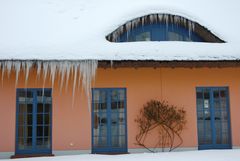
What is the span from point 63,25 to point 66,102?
8.49 ft

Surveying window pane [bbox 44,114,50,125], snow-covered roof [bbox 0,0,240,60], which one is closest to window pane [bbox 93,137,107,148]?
window pane [bbox 44,114,50,125]

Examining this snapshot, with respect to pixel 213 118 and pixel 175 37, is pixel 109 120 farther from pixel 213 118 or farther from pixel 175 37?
pixel 175 37

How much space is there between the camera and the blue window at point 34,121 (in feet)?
30.4

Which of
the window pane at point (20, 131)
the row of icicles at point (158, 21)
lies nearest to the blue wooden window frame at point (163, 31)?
the row of icicles at point (158, 21)

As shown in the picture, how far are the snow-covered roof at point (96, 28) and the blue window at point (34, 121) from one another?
1.58 meters

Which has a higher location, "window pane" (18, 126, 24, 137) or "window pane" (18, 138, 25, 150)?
"window pane" (18, 126, 24, 137)

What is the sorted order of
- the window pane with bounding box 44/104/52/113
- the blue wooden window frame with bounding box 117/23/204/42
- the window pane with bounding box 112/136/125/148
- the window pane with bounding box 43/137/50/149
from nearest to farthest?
the window pane with bounding box 43/137/50/149 → the window pane with bounding box 44/104/52/113 → the window pane with bounding box 112/136/125/148 → the blue wooden window frame with bounding box 117/23/204/42

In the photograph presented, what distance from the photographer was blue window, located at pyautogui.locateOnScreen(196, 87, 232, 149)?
387 inches

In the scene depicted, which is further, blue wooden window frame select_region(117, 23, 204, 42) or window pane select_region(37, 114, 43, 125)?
blue wooden window frame select_region(117, 23, 204, 42)

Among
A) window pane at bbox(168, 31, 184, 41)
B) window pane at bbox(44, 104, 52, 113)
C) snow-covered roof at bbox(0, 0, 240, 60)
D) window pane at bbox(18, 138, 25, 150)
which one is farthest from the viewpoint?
window pane at bbox(168, 31, 184, 41)

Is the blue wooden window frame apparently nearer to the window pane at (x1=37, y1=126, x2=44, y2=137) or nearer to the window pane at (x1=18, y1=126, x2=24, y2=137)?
the window pane at (x1=37, y1=126, x2=44, y2=137)

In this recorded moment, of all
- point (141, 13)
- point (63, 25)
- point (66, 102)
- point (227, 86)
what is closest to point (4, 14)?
point (63, 25)

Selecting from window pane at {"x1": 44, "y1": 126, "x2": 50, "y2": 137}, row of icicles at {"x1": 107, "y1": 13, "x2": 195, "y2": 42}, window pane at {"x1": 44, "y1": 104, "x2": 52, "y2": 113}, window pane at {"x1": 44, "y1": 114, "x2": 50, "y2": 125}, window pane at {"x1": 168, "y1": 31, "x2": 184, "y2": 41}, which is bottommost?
window pane at {"x1": 44, "y1": 126, "x2": 50, "y2": 137}

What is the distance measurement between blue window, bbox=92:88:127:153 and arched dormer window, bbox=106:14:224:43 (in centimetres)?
174
